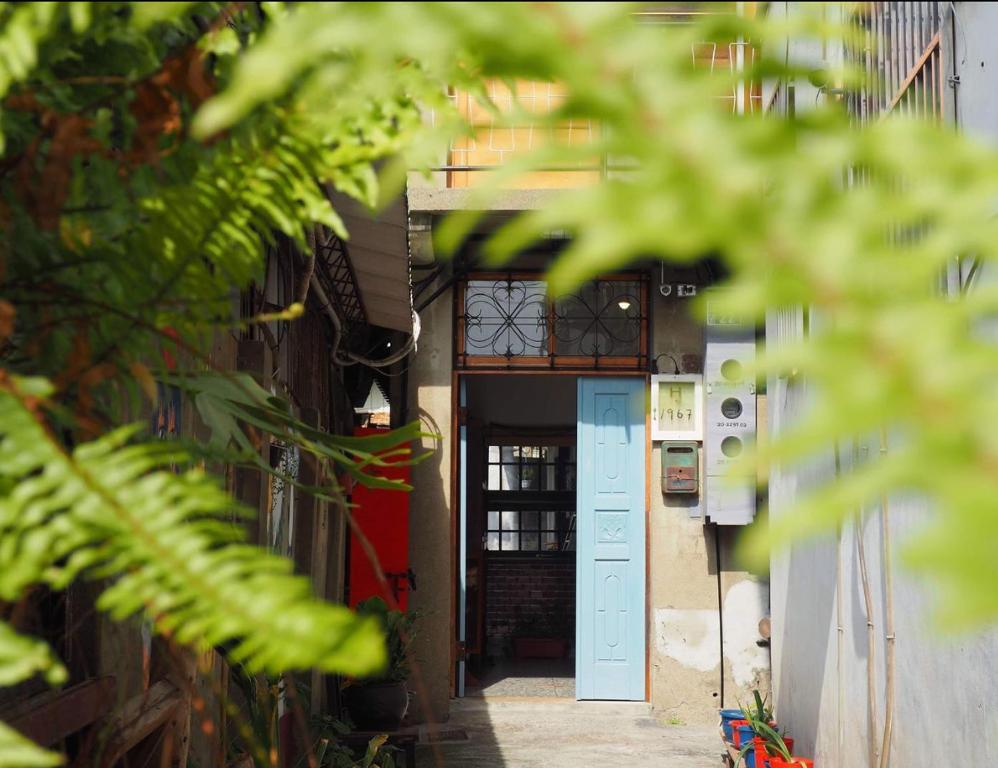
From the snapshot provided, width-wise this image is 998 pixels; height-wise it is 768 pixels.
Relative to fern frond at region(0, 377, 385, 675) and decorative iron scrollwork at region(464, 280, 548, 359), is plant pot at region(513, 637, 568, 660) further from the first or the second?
fern frond at region(0, 377, 385, 675)

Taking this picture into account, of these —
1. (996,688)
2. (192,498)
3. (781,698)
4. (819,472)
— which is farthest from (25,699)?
(781,698)

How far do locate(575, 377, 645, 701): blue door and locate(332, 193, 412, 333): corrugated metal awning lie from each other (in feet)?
6.08

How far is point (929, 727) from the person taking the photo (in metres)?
3.73

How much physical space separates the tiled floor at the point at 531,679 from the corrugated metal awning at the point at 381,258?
10.8 feet

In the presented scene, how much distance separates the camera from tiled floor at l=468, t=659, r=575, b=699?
859cm

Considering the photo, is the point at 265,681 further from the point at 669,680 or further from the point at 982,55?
the point at 669,680

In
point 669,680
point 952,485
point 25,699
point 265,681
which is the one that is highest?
point 952,485

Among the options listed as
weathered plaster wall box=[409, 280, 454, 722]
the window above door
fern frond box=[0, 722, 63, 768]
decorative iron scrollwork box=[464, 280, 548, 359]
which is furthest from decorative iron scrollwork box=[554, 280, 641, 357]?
fern frond box=[0, 722, 63, 768]

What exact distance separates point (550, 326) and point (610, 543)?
160 centimetres

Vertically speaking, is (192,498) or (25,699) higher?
(192,498)

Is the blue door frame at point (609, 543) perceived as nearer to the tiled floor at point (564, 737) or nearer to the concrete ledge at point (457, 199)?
the tiled floor at point (564, 737)

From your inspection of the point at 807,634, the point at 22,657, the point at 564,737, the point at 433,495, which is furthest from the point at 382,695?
the point at 22,657

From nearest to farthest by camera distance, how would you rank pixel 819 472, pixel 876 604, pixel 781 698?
pixel 876 604
pixel 819 472
pixel 781 698

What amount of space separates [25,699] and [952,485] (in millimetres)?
1766
